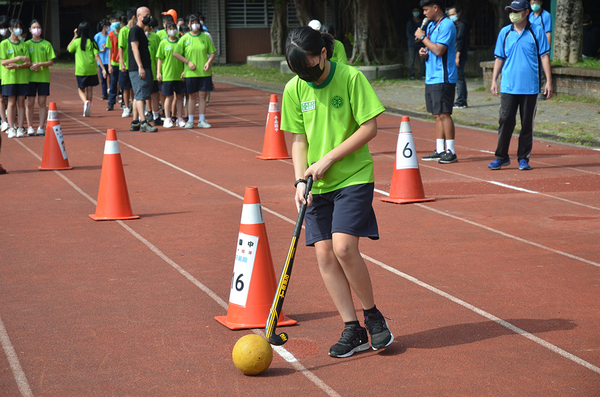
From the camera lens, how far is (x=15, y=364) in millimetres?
4164

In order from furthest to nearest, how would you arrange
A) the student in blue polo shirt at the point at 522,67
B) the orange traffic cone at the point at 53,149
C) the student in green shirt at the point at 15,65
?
1. the student in green shirt at the point at 15,65
2. the orange traffic cone at the point at 53,149
3. the student in blue polo shirt at the point at 522,67

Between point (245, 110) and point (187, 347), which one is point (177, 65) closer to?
point (245, 110)

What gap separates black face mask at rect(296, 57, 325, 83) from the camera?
4008 millimetres

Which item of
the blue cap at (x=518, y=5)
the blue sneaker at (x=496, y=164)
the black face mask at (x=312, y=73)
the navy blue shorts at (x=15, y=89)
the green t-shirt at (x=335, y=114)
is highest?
the blue cap at (x=518, y=5)

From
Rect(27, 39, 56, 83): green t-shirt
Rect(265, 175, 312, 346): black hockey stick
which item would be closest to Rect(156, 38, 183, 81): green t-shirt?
Rect(27, 39, 56, 83): green t-shirt

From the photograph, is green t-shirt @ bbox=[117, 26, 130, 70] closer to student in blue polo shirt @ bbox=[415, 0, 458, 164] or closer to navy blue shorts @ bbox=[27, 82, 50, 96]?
navy blue shorts @ bbox=[27, 82, 50, 96]

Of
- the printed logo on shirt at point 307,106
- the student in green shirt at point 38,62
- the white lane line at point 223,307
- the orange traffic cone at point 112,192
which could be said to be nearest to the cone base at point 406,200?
the white lane line at point 223,307

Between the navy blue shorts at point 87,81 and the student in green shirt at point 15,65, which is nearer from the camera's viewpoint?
the student in green shirt at point 15,65

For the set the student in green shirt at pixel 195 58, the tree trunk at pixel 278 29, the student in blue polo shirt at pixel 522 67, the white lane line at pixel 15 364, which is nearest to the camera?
the white lane line at pixel 15 364

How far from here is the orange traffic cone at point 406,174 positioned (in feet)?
27.4

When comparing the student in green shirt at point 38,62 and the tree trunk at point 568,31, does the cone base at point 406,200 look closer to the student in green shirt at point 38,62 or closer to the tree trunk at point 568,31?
the student in green shirt at point 38,62

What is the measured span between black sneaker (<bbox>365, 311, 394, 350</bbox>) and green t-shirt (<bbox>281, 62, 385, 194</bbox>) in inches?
29.6

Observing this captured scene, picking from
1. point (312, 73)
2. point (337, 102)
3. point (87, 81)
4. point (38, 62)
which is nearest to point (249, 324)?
point (337, 102)

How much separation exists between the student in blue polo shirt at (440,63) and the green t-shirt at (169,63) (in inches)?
228
